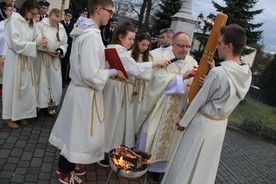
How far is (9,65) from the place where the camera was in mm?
5770

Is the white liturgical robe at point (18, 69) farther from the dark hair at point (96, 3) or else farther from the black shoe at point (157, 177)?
the black shoe at point (157, 177)

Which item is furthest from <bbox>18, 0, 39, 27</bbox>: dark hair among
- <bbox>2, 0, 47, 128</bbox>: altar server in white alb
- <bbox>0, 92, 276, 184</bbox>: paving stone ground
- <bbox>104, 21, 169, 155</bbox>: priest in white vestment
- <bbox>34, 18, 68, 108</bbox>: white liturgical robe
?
<bbox>0, 92, 276, 184</bbox>: paving stone ground

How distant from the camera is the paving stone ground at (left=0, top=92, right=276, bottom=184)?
4.49 m

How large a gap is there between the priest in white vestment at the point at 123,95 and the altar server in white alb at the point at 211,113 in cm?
107

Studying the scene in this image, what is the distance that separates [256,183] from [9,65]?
5.46 m

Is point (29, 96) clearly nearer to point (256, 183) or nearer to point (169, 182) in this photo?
point (169, 182)

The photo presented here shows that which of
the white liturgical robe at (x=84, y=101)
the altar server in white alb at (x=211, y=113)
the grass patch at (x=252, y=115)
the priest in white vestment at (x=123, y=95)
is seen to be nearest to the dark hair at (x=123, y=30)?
the priest in white vestment at (x=123, y=95)

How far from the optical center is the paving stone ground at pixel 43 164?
177 inches

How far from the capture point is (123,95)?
16.4 feet

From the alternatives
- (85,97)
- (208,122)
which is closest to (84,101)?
(85,97)

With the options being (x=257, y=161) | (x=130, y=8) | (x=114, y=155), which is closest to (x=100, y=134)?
(x=114, y=155)

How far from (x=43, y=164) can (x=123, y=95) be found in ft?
5.10

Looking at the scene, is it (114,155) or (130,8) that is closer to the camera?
(114,155)

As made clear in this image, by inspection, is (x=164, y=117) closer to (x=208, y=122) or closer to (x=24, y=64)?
(x=208, y=122)
